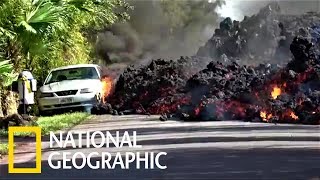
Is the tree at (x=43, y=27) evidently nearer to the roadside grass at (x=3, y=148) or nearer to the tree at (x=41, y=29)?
the tree at (x=41, y=29)

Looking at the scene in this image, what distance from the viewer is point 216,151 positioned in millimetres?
8516

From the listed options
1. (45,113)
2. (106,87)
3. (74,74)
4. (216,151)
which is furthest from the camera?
(106,87)

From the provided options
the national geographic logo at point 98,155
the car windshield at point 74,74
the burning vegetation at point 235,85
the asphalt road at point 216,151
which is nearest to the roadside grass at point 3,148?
the national geographic logo at point 98,155

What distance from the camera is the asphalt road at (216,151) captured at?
23.0 feet

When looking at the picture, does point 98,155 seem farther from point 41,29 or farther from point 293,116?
point 293,116

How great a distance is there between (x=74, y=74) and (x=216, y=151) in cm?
913

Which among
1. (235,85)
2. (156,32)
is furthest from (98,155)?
(156,32)

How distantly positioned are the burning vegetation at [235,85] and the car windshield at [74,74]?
0.89 meters

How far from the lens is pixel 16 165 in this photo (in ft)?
26.1

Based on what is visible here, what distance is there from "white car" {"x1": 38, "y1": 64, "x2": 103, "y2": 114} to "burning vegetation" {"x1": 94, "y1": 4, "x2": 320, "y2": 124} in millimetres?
449

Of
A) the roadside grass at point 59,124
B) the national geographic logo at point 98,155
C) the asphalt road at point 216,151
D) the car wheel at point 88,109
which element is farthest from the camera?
the car wheel at point 88,109

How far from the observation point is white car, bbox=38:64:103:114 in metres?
16.2

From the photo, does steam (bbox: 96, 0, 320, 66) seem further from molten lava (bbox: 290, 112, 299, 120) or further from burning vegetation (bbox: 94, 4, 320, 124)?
molten lava (bbox: 290, 112, 299, 120)

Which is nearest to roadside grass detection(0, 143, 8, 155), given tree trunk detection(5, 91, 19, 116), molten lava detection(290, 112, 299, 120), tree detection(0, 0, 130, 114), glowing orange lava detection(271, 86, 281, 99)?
tree detection(0, 0, 130, 114)
